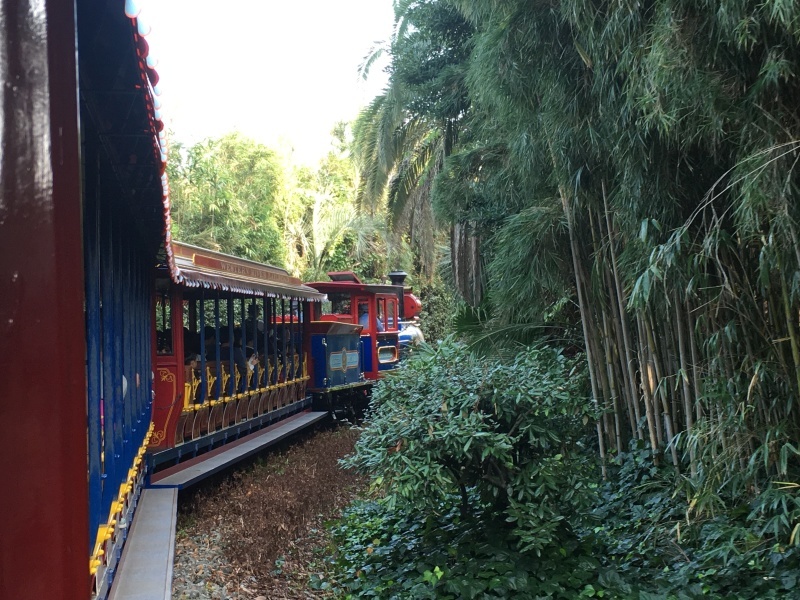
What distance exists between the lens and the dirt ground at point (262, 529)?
5.42 meters

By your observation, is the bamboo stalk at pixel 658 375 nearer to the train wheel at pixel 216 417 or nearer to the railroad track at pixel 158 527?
the railroad track at pixel 158 527

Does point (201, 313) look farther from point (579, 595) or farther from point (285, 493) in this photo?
point (579, 595)

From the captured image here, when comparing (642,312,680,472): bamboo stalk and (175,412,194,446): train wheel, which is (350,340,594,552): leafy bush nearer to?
(642,312,680,472): bamboo stalk

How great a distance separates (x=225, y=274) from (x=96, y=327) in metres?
5.16

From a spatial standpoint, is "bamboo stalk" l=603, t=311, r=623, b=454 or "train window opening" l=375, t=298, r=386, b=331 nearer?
"bamboo stalk" l=603, t=311, r=623, b=454

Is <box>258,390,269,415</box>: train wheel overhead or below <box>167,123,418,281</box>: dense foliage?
below

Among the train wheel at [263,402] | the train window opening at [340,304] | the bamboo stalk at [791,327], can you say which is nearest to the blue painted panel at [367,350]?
the train window opening at [340,304]

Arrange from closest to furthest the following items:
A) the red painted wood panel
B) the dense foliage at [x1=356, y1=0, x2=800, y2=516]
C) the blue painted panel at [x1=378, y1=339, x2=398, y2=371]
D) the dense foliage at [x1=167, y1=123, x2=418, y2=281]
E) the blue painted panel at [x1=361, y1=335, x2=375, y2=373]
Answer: the red painted wood panel
the dense foliage at [x1=356, y1=0, x2=800, y2=516]
the blue painted panel at [x1=361, y1=335, x2=375, y2=373]
the blue painted panel at [x1=378, y1=339, x2=398, y2=371]
the dense foliage at [x1=167, y1=123, x2=418, y2=281]

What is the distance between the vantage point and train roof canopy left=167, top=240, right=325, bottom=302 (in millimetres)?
7000

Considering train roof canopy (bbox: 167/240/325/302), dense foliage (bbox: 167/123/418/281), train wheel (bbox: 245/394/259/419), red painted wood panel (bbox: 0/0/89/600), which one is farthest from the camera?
dense foliage (bbox: 167/123/418/281)

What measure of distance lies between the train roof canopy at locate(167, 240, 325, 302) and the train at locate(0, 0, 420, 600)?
1.4 inches

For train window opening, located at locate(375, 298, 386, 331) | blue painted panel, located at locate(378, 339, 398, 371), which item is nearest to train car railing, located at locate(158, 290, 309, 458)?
train window opening, located at locate(375, 298, 386, 331)

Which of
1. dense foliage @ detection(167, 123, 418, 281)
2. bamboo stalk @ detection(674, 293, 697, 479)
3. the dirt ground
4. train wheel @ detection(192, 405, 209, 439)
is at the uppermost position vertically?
dense foliage @ detection(167, 123, 418, 281)

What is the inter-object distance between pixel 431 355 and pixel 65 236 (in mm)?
5299
